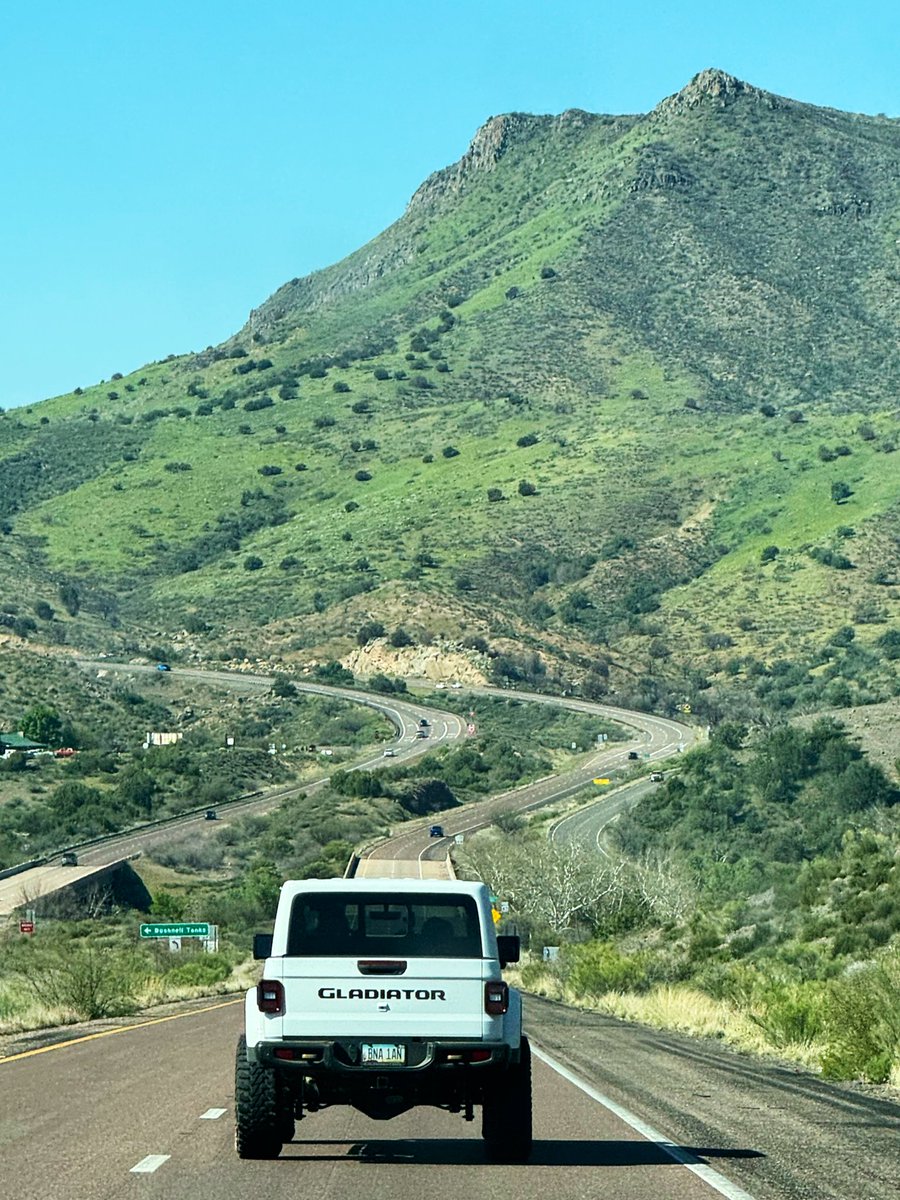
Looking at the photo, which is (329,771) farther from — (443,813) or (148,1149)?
(148,1149)

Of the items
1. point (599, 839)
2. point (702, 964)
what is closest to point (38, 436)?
point (599, 839)

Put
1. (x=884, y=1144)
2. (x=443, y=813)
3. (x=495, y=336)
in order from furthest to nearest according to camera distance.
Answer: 1. (x=495, y=336)
2. (x=443, y=813)
3. (x=884, y=1144)

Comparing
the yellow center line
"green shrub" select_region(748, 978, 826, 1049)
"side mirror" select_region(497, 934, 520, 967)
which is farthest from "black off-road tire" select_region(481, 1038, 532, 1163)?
"green shrub" select_region(748, 978, 826, 1049)

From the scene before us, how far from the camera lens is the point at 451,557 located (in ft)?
447

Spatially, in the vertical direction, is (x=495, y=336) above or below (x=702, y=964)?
above

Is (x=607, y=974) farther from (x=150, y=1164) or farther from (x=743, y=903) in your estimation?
(x=150, y=1164)

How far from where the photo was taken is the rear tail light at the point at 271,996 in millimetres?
11711

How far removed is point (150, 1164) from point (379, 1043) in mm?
1662

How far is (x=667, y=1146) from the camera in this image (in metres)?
12.4

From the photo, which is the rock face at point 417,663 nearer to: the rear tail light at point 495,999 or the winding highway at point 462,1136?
the winding highway at point 462,1136

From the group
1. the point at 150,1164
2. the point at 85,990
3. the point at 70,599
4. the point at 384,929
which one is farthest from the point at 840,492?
the point at 150,1164

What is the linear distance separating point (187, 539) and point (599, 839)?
83.0 m

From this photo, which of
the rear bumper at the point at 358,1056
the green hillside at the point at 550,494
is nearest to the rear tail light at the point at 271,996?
the rear bumper at the point at 358,1056

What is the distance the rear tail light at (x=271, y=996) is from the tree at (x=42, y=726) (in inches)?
3469
